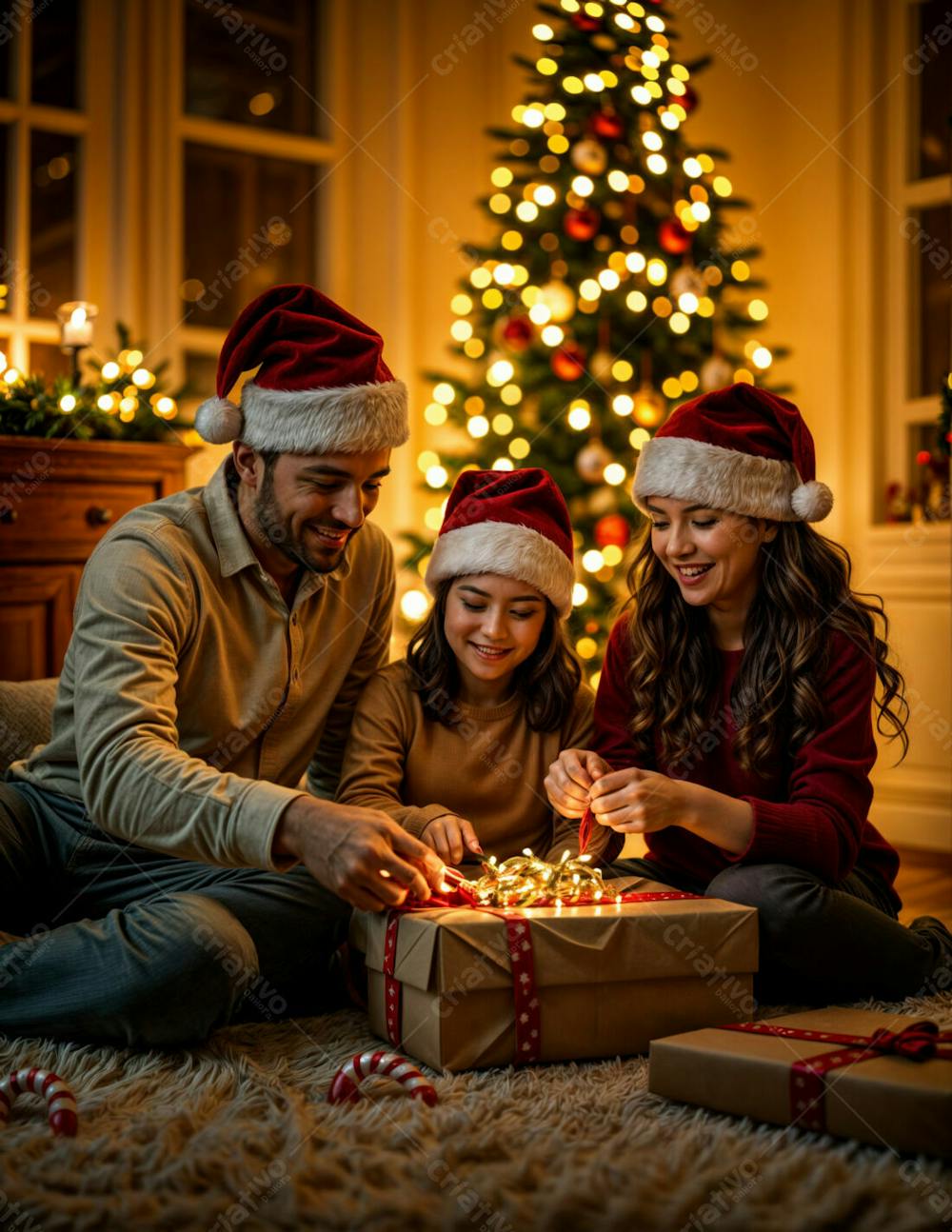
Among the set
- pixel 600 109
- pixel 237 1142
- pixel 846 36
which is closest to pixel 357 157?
pixel 600 109

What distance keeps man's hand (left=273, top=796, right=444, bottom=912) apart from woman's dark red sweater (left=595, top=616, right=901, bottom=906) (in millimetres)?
580

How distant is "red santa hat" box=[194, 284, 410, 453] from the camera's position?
83.4 inches

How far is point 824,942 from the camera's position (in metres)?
2.00

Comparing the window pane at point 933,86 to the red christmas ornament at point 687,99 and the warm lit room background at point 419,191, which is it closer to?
the warm lit room background at point 419,191

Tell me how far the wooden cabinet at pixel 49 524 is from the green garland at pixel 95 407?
8cm

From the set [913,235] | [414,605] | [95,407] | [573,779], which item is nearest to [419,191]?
[414,605]

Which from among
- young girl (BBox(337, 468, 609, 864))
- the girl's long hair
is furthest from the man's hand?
the girl's long hair

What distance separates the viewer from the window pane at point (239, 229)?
4.60 meters

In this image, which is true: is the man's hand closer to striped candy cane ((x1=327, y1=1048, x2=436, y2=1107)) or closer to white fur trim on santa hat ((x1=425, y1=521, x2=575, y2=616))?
striped candy cane ((x1=327, y1=1048, x2=436, y2=1107))

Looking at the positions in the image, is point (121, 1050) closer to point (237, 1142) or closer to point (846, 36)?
point (237, 1142)

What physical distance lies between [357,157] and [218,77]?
0.57 metres

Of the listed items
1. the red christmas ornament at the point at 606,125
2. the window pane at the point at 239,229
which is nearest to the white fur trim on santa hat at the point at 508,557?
the red christmas ornament at the point at 606,125

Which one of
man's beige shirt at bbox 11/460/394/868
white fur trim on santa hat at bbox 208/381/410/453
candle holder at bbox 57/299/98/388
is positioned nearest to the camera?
man's beige shirt at bbox 11/460/394/868

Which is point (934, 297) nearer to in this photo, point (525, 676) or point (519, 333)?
point (519, 333)
